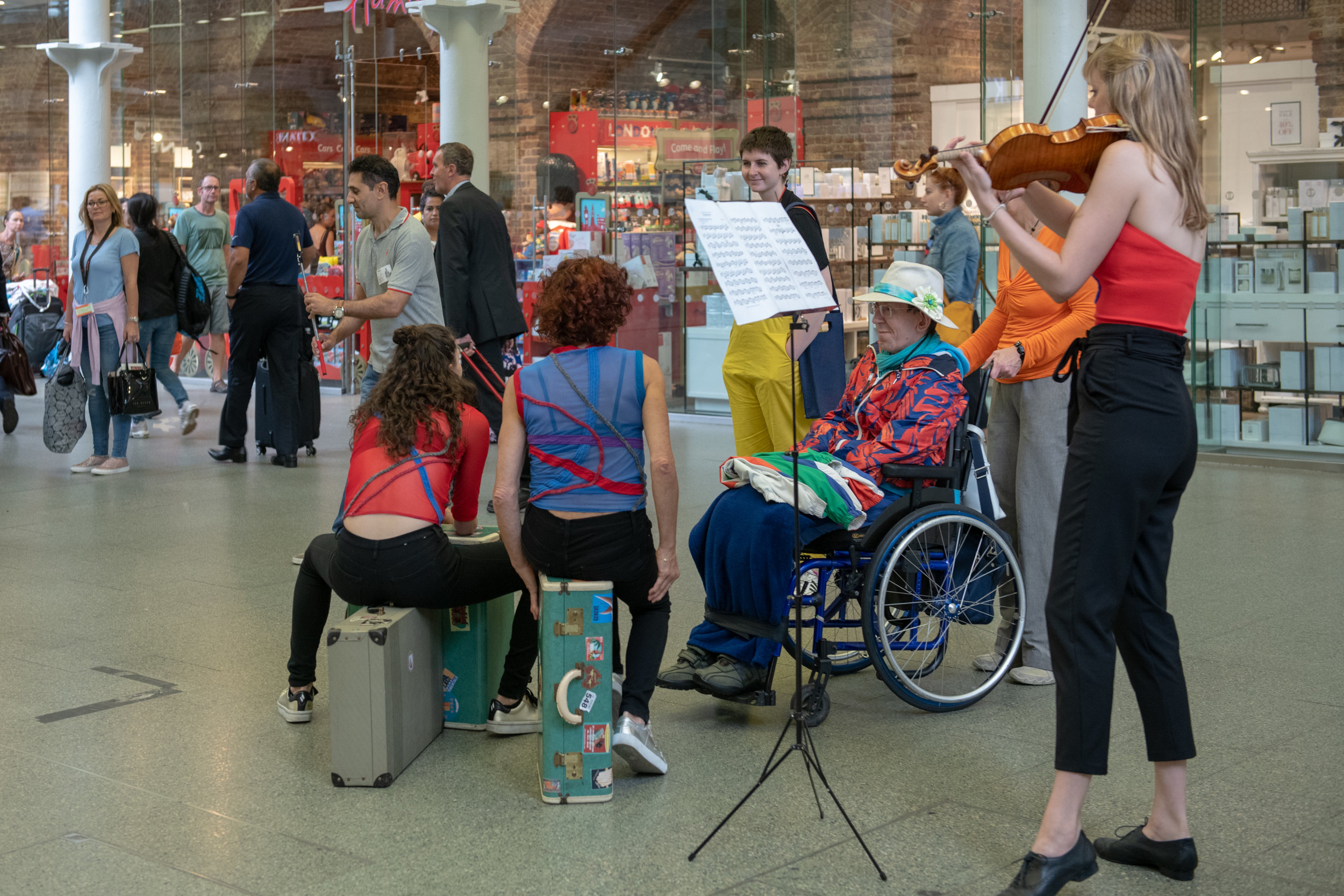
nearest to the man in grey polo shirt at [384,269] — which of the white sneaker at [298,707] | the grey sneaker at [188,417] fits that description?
the white sneaker at [298,707]

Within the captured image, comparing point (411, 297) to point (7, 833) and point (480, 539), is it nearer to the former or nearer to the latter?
point (480, 539)

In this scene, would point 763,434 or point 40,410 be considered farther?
point 40,410

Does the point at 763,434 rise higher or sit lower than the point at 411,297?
lower

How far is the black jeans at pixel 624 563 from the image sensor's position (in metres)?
3.39

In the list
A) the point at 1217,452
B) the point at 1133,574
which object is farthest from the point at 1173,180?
the point at 1217,452

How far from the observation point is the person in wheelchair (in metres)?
3.77

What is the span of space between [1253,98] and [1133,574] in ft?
24.7

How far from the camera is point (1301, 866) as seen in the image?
2.88m

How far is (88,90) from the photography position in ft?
42.6

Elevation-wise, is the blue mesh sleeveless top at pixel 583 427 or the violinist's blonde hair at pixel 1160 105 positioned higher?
the violinist's blonde hair at pixel 1160 105

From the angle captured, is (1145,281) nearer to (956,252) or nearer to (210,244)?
(956,252)

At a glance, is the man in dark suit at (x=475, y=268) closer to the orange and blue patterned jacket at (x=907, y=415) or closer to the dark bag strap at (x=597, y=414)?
the orange and blue patterned jacket at (x=907, y=415)

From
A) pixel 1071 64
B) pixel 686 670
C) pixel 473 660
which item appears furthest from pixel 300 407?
pixel 1071 64

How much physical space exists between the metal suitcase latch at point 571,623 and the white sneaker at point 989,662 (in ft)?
4.94
